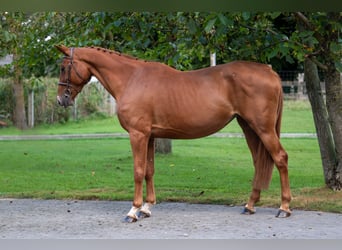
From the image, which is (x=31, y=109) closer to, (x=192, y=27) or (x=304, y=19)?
(x=304, y=19)

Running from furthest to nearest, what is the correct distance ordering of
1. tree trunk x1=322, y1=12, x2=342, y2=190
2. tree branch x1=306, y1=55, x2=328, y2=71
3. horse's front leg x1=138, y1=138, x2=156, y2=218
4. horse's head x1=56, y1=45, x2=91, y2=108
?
tree trunk x1=322, y1=12, x2=342, y2=190 < tree branch x1=306, y1=55, x2=328, y2=71 < horse's front leg x1=138, y1=138, x2=156, y2=218 < horse's head x1=56, y1=45, x2=91, y2=108

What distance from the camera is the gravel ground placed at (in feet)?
23.5

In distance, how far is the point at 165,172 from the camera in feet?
43.9

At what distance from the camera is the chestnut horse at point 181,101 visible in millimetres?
8102

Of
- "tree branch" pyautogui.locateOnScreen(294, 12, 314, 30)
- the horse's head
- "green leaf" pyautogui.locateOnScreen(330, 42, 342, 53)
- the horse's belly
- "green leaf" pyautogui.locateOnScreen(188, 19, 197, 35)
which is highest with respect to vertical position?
"tree branch" pyautogui.locateOnScreen(294, 12, 314, 30)

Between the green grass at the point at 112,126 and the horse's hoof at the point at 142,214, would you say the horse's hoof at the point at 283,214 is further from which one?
the green grass at the point at 112,126

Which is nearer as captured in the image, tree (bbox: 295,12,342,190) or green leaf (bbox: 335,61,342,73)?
green leaf (bbox: 335,61,342,73)

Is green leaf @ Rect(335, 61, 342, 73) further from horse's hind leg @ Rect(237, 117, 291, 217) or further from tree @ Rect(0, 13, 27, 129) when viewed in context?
tree @ Rect(0, 13, 27, 129)

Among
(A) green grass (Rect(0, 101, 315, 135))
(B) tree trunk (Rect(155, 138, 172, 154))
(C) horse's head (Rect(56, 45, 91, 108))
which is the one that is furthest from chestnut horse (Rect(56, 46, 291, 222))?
(A) green grass (Rect(0, 101, 315, 135))

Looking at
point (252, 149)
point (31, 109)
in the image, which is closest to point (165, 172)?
point (252, 149)

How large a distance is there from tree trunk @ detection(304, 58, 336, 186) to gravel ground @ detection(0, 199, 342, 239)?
5.11 ft

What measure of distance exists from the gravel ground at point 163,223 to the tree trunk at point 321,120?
156 centimetres

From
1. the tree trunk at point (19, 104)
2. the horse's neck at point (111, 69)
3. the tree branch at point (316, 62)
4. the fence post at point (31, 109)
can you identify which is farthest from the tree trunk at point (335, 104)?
the fence post at point (31, 109)

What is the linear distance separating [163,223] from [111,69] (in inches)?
84.8
